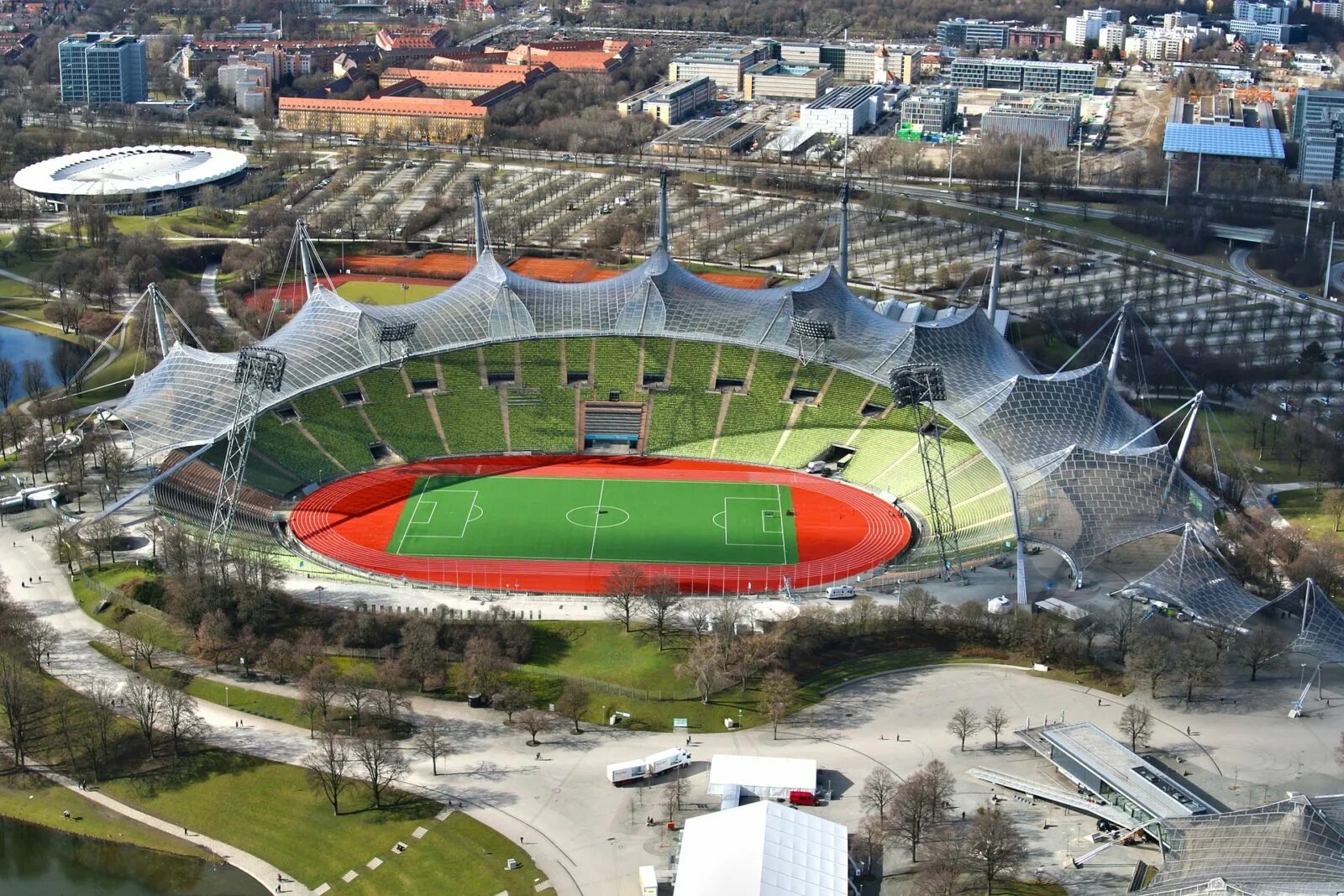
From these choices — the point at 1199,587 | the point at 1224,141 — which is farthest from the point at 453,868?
the point at 1224,141

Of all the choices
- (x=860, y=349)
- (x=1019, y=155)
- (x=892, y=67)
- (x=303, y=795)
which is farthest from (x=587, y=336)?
(x=892, y=67)

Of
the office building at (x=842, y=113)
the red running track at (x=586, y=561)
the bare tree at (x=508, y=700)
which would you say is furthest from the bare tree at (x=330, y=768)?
the office building at (x=842, y=113)

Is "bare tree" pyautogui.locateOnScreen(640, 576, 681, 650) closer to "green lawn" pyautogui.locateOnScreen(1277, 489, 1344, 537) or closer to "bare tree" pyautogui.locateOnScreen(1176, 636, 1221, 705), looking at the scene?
"bare tree" pyautogui.locateOnScreen(1176, 636, 1221, 705)

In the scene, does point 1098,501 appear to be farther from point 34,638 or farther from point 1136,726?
point 34,638

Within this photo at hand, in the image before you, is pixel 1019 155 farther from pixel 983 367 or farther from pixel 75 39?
pixel 75 39

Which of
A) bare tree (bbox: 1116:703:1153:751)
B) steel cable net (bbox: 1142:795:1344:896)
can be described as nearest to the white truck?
bare tree (bbox: 1116:703:1153:751)
